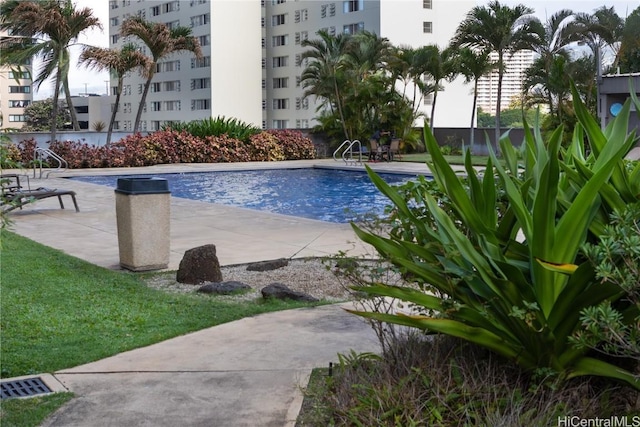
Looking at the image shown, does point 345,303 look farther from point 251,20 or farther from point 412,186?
point 251,20

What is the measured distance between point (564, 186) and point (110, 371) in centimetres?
286

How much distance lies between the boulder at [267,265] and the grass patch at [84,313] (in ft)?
4.16

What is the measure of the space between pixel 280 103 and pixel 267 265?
5897cm

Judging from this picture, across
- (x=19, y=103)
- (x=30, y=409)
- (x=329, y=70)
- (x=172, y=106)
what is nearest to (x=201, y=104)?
(x=172, y=106)

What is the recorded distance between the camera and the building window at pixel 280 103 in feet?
217

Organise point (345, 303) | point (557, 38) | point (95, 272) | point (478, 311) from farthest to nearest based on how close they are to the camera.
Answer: point (557, 38), point (95, 272), point (345, 303), point (478, 311)

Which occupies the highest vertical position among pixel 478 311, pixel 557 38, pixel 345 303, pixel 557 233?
pixel 557 38

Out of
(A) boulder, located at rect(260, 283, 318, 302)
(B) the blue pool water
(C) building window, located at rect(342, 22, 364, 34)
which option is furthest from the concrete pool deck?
(C) building window, located at rect(342, 22, 364, 34)

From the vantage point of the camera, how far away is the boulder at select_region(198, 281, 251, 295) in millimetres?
7582

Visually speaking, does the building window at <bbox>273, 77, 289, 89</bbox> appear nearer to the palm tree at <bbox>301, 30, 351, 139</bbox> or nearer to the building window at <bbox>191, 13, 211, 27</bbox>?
the building window at <bbox>191, 13, 211, 27</bbox>

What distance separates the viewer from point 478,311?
4.00 metres

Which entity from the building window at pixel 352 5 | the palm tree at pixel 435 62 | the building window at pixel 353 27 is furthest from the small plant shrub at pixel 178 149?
the building window at pixel 352 5

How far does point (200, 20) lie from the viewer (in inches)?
2660

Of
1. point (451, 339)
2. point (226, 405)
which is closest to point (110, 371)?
point (226, 405)
